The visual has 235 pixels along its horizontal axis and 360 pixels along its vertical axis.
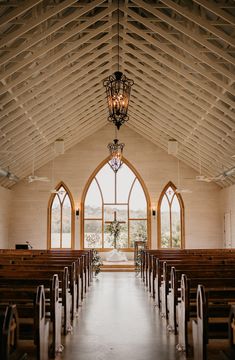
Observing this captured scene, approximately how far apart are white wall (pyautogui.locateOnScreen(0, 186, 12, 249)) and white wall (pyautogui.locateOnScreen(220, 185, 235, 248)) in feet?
29.4

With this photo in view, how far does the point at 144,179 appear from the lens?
51.2 feet

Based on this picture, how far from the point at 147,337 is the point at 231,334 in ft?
8.68

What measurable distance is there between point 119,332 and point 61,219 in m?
10.8

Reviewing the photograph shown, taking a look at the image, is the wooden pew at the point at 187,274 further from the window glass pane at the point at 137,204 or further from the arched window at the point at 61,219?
the arched window at the point at 61,219

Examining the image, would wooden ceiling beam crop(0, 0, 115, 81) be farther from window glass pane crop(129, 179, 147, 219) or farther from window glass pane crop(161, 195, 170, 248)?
window glass pane crop(161, 195, 170, 248)

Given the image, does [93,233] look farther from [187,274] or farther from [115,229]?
[187,274]

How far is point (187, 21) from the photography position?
24.9ft

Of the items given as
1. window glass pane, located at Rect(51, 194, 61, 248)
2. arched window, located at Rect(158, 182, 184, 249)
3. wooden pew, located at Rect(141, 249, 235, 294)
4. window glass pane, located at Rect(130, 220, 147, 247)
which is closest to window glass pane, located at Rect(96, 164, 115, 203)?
window glass pane, located at Rect(130, 220, 147, 247)

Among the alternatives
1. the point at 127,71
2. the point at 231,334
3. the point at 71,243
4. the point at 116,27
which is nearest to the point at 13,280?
the point at 231,334

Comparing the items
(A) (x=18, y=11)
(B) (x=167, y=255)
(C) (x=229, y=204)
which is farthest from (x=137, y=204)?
(A) (x=18, y=11)

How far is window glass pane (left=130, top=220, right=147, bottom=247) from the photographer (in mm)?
15617

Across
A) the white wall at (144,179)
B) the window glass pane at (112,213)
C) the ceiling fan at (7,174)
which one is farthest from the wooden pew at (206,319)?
the window glass pane at (112,213)

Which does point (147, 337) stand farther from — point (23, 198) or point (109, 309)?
point (23, 198)

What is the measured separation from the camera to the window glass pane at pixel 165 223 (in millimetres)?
15578
